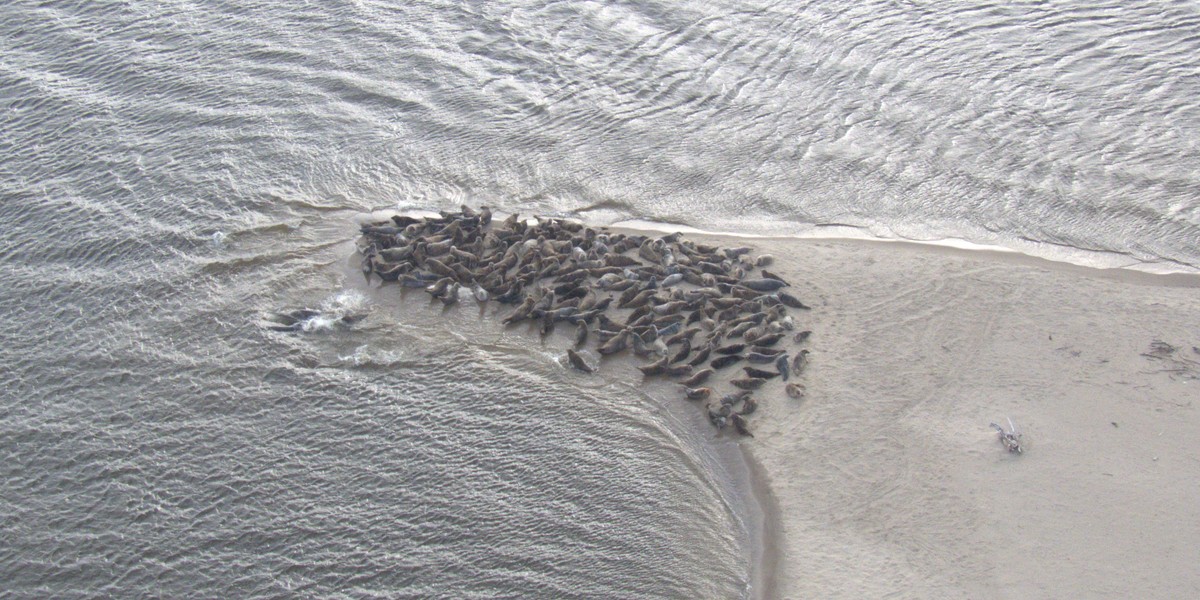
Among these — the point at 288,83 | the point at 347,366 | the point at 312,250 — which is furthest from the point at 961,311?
the point at 288,83

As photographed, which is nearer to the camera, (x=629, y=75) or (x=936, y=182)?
(x=936, y=182)

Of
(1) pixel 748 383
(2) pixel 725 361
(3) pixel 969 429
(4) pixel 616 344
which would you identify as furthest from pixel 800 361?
(4) pixel 616 344

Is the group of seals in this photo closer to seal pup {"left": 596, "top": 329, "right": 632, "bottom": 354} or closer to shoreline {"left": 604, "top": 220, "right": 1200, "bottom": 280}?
seal pup {"left": 596, "top": 329, "right": 632, "bottom": 354}

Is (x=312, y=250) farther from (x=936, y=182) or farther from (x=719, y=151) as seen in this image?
(x=936, y=182)

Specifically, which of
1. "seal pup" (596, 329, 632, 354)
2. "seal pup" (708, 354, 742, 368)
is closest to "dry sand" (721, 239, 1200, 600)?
"seal pup" (708, 354, 742, 368)

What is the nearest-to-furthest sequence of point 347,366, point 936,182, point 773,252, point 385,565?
point 385,565, point 347,366, point 773,252, point 936,182
